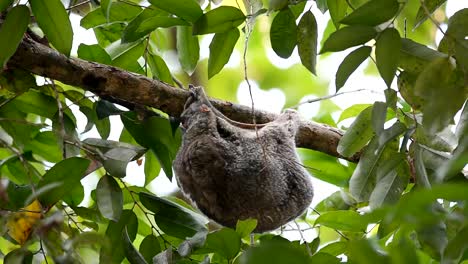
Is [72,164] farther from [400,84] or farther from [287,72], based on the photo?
[287,72]

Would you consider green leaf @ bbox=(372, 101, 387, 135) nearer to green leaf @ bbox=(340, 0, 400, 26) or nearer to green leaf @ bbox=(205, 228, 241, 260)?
green leaf @ bbox=(340, 0, 400, 26)

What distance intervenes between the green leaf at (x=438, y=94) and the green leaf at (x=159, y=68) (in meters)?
0.89

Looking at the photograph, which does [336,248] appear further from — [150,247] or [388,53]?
[388,53]

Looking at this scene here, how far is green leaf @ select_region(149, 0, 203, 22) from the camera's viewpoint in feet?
5.55

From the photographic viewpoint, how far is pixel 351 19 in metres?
1.41

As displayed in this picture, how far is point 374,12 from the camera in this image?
4.63ft

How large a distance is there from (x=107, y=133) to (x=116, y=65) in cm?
20

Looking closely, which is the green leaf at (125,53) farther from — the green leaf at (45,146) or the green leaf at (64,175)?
the green leaf at (64,175)

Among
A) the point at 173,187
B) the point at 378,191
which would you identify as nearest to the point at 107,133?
the point at 378,191

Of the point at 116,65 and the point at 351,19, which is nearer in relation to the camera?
the point at 351,19

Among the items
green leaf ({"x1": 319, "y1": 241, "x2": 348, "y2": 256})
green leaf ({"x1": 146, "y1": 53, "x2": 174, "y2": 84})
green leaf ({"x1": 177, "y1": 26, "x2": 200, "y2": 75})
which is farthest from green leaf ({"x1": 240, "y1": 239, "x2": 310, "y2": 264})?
green leaf ({"x1": 146, "y1": 53, "x2": 174, "y2": 84})

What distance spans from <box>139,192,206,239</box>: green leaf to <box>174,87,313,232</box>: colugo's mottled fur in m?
0.11

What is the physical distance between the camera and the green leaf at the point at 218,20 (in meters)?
1.67

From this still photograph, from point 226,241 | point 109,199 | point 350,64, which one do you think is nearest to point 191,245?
point 226,241
